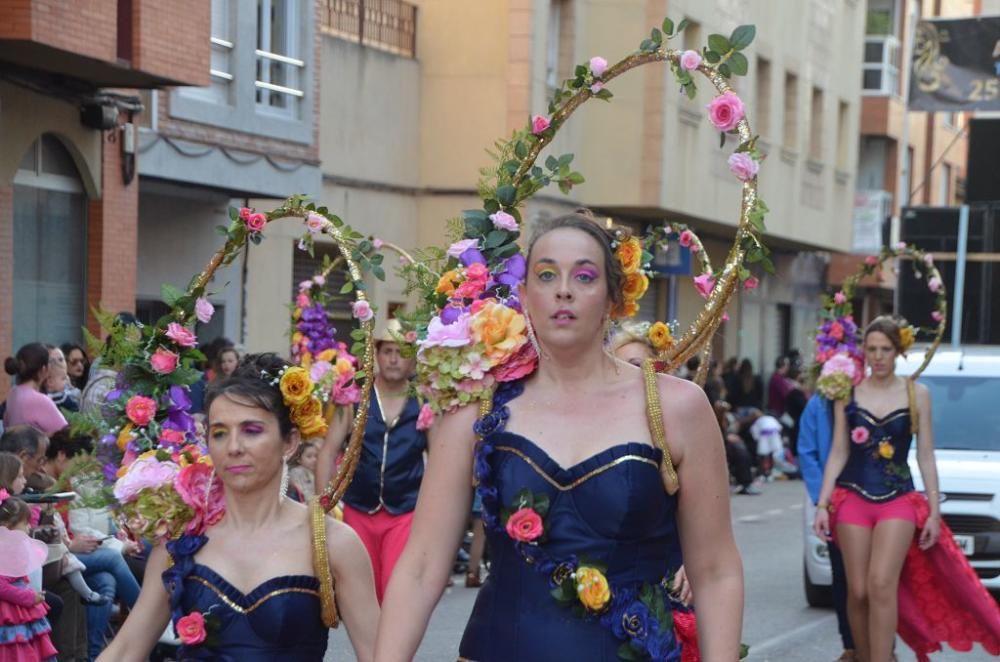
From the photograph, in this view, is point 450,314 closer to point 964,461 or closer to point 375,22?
point 964,461

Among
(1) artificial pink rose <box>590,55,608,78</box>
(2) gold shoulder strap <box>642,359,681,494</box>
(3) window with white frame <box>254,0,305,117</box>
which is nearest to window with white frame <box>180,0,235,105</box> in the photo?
(3) window with white frame <box>254,0,305,117</box>

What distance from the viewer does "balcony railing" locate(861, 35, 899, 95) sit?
4334 centimetres

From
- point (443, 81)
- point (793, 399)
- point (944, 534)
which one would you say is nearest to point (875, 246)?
point (793, 399)

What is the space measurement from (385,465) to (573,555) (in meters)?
5.52

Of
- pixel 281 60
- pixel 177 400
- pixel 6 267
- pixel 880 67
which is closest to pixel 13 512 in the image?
pixel 177 400

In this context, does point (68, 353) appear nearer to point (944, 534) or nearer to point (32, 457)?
point (32, 457)

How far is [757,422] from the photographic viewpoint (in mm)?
27328

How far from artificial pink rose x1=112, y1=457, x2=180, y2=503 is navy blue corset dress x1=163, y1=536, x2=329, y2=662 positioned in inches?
15.4

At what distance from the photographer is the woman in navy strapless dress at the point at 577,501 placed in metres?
4.55

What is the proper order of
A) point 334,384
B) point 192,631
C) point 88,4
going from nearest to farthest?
point 192,631 < point 334,384 < point 88,4

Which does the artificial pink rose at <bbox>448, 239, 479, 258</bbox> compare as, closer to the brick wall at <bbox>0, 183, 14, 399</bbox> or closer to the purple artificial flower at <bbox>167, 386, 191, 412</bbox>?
the purple artificial flower at <bbox>167, 386, 191, 412</bbox>

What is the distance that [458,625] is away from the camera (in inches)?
509

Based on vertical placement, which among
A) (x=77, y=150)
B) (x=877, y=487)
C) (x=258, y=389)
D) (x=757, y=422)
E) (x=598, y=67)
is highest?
(x=77, y=150)

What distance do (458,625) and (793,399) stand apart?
17.4 metres
